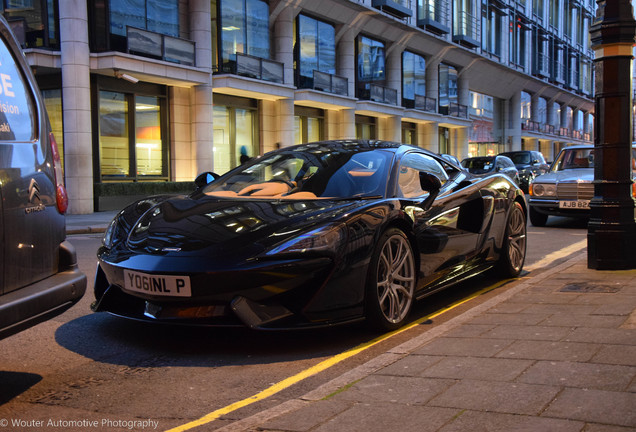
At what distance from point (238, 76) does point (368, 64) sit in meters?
11.6

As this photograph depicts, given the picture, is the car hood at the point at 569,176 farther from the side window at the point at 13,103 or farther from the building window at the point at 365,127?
the building window at the point at 365,127

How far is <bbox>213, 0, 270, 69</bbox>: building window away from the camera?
25.7 metres

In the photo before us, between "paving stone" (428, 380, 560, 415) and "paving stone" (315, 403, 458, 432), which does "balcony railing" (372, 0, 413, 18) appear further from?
"paving stone" (315, 403, 458, 432)

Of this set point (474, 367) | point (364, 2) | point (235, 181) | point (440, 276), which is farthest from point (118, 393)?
point (364, 2)

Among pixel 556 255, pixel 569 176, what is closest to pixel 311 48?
Answer: pixel 569 176

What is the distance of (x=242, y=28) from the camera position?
26.7 metres

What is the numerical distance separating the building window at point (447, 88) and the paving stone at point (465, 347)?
131 ft

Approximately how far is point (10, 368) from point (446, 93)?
137ft

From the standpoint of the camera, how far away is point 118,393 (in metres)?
3.55

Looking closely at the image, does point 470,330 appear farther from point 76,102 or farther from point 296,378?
point 76,102

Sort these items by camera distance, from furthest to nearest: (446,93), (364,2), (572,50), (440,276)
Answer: (572,50), (446,93), (364,2), (440,276)

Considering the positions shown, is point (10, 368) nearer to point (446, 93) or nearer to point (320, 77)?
point (320, 77)

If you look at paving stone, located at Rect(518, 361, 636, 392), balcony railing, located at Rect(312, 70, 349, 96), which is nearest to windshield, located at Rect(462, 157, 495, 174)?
balcony railing, located at Rect(312, 70, 349, 96)

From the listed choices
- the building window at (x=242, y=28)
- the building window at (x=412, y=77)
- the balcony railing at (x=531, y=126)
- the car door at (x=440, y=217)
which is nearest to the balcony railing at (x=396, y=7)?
the building window at (x=412, y=77)
